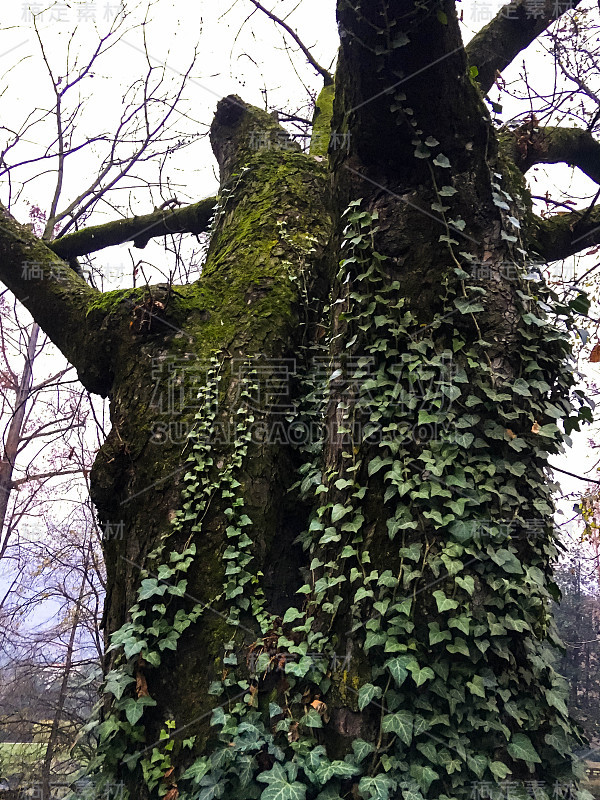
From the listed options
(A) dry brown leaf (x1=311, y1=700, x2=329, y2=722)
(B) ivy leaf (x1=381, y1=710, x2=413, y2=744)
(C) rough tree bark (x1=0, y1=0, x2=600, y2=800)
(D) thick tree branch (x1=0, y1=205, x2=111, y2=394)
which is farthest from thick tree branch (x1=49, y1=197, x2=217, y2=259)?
(B) ivy leaf (x1=381, y1=710, x2=413, y2=744)

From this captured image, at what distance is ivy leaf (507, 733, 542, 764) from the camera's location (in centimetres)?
169

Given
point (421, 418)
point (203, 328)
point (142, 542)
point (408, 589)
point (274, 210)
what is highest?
point (274, 210)

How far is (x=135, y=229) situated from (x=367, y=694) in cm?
461

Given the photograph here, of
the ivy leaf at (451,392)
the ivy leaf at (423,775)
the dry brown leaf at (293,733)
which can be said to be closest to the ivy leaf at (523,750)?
the ivy leaf at (423,775)

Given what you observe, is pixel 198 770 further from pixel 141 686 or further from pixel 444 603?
pixel 444 603

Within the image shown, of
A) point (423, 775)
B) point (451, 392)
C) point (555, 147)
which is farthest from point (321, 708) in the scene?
point (555, 147)

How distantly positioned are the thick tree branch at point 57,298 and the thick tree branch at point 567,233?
2.79 meters

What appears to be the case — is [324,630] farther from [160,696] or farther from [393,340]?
[393,340]

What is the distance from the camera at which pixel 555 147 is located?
3.62 meters

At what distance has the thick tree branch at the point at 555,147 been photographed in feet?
10.8

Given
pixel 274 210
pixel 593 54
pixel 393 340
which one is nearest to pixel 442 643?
pixel 393 340

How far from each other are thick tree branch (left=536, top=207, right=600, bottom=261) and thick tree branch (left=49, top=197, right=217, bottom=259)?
3006 millimetres

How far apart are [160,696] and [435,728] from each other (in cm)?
117

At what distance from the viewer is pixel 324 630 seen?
1982mm
